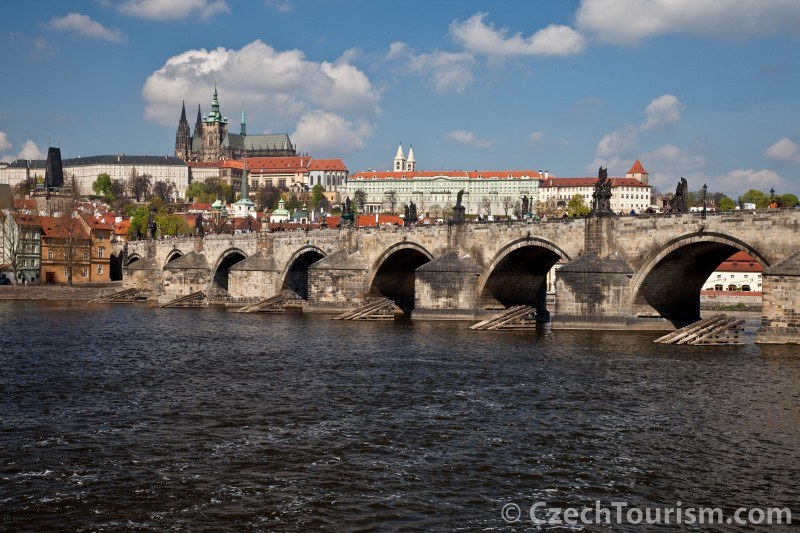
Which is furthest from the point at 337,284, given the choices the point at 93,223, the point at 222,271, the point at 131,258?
the point at 93,223

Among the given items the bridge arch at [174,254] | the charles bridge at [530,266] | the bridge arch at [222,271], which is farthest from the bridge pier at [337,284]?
the bridge arch at [174,254]

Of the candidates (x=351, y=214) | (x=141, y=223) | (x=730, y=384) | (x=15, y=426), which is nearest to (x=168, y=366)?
(x=15, y=426)

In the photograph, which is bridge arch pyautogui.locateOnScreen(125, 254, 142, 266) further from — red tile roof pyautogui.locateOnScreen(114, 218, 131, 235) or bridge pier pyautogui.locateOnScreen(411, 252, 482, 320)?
bridge pier pyautogui.locateOnScreen(411, 252, 482, 320)

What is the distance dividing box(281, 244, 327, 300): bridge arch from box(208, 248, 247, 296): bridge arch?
6007 mm

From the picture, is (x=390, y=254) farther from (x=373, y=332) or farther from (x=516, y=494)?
(x=516, y=494)

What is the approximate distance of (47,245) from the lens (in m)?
91.6

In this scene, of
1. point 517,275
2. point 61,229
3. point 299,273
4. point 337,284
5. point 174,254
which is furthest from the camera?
point 61,229

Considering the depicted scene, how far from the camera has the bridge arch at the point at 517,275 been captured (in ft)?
165

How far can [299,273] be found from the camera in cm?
7112

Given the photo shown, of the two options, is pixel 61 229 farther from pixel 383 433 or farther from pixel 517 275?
pixel 383 433

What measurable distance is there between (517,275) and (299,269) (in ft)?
73.4

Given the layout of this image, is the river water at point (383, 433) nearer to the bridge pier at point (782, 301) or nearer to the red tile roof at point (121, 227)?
the bridge pier at point (782, 301)

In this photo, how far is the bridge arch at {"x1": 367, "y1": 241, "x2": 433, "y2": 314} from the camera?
6025 centimetres

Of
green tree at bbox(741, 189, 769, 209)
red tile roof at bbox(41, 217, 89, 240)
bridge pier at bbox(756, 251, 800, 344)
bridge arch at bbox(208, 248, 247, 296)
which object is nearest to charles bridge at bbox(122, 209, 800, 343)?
bridge pier at bbox(756, 251, 800, 344)
